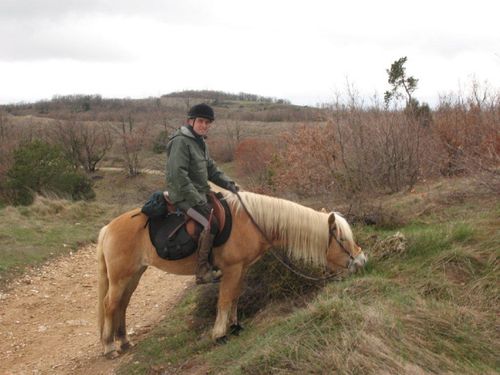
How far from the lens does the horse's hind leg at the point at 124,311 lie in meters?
5.34

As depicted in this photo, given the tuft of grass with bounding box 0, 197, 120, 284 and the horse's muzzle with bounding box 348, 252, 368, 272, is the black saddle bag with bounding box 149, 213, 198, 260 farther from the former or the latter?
the tuft of grass with bounding box 0, 197, 120, 284

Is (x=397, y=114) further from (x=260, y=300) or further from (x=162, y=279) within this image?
(x=260, y=300)

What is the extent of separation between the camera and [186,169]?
460cm

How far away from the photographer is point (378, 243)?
551 cm

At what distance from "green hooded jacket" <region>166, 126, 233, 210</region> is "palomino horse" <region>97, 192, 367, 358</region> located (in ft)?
1.43

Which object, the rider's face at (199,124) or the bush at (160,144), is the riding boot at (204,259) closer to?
the rider's face at (199,124)

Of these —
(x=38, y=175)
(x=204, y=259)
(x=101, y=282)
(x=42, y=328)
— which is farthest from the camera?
(x=38, y=175)

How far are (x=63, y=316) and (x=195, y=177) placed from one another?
4.18 meters

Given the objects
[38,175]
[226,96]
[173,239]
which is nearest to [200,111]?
[173,239]

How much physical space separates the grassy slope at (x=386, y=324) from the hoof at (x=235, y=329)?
126mm

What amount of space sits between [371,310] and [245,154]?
103ft

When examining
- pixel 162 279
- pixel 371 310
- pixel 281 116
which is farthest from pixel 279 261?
pixel 281 116

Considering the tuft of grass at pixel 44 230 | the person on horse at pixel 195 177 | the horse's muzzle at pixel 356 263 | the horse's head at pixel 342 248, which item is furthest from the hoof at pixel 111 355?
the tuft of grass at pixel 44 230

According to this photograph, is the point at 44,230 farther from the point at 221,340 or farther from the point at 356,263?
the point at 356,263
